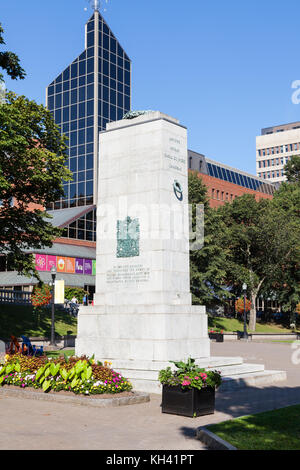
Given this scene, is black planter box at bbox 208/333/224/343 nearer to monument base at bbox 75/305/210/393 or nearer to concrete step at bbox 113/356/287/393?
concrete step at bbox 113/356/287/393

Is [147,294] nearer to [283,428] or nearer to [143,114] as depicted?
[143,114]

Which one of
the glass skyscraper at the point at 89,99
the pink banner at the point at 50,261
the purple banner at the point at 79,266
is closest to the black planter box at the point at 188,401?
the pink banner at the point at 50,261

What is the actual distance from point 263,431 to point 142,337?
8352mm

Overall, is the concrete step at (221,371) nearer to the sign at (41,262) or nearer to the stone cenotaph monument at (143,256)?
the stone cenotaph monument at (143,256)

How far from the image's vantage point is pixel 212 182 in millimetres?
94438

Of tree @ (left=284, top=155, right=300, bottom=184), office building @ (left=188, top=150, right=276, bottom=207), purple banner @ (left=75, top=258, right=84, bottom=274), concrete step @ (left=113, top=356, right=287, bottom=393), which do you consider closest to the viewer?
concrete step @ (left=113, top=356, right=287, bottom=393)

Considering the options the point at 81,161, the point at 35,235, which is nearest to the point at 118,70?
the point at 81,161

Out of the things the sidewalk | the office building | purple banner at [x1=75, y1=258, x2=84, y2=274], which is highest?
the office building

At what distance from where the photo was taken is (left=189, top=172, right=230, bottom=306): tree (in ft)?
176

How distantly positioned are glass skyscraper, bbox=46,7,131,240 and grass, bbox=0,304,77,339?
5745 centimetres

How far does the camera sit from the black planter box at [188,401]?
12336 mm

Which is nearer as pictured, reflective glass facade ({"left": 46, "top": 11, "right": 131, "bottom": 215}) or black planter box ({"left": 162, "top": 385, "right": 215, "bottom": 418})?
black planter box ({"left": 162, "top": 385, "right": 215, "bottom": 418})

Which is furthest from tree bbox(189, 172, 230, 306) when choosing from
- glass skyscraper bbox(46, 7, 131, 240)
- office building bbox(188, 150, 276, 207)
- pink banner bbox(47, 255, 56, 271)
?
glass skyscraper bbox(46, 7, 131, 240)

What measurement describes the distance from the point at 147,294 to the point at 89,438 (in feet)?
29.2
